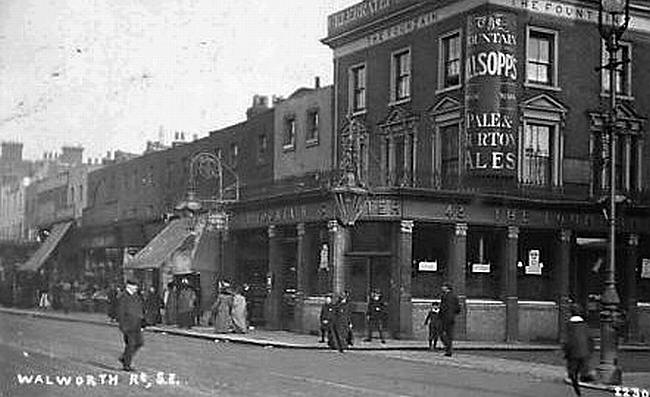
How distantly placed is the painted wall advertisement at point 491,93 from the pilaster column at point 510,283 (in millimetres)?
1843

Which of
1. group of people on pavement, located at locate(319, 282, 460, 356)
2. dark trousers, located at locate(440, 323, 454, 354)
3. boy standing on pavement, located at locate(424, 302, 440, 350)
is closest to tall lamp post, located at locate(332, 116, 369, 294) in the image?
group of people on pavement, located at locate(319, 282, 460, 356)

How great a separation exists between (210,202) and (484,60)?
7.74 metres

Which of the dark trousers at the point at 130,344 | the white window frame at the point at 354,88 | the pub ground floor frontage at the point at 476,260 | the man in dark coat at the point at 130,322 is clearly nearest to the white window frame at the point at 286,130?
the white window frame at the point at 354,88

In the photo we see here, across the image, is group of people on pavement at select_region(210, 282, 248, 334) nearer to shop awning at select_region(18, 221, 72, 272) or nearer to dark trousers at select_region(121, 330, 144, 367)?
shop awning at select_region(18, 221, 72, 272)

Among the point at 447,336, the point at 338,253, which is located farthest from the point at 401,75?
the point at 447,336

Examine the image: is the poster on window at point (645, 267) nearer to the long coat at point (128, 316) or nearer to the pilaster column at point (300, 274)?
the pilaster column at point (300, 274)

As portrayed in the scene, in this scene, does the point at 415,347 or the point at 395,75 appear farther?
the point at 395,75

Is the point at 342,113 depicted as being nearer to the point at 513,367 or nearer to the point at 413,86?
the point at 413,86

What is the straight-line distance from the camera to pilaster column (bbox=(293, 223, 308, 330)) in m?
30.2

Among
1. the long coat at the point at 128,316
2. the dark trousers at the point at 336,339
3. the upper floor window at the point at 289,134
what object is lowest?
the dark trousers at the point at 336,339

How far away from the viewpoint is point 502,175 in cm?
2752

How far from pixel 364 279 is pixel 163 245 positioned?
840 centimetres

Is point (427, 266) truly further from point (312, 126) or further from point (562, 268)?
point (312, 126)

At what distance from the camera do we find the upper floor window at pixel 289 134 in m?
33.5
